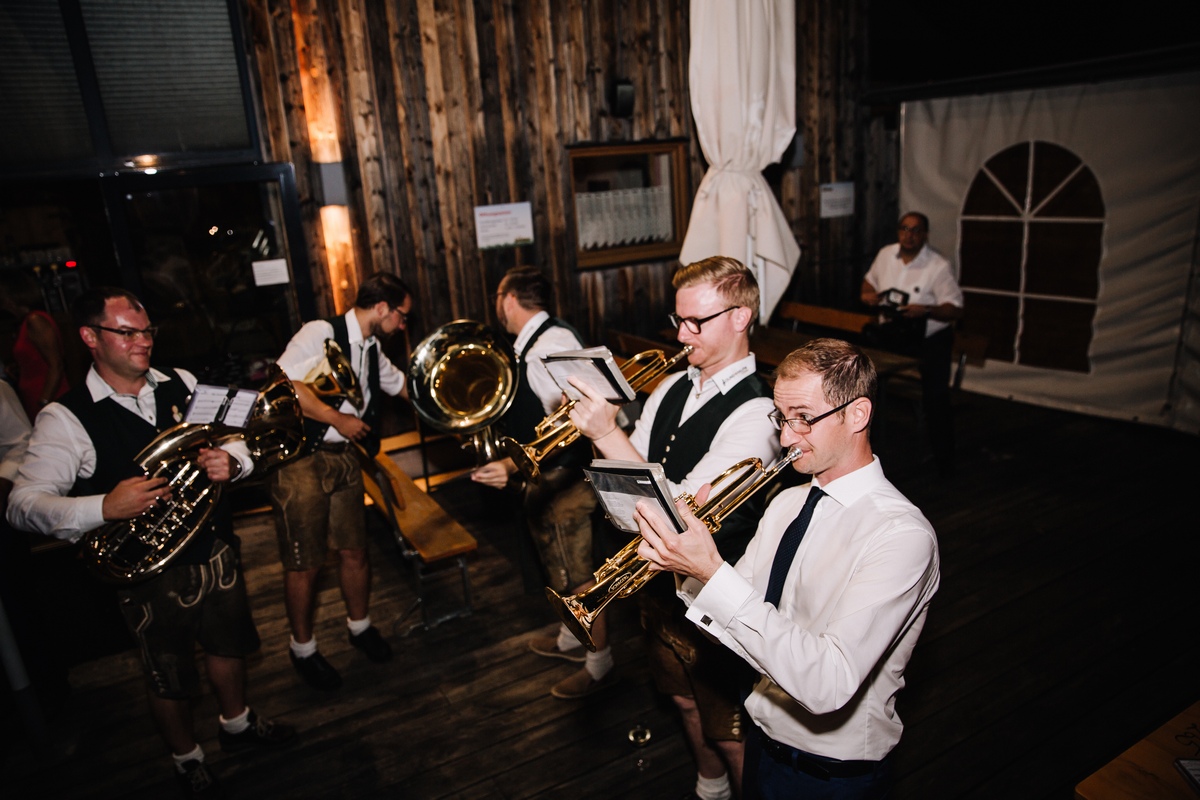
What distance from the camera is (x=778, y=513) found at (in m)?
2.33

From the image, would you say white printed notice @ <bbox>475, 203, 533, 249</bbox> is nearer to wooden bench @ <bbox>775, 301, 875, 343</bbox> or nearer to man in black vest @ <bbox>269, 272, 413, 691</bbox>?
man in black vest @ <bbox>269, 272, 413, 691</bbox>

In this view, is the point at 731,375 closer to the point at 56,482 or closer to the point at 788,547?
the point at 788,547

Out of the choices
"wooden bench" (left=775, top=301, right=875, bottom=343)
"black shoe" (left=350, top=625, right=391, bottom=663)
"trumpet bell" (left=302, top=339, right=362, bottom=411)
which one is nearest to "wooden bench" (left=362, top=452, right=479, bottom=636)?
"black shoe" (left=350, top=625, right=391, bottom=663)

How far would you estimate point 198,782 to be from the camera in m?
3.43

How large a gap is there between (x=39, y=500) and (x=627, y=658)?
2880 mm

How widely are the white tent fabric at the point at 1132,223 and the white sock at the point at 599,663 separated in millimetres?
5933

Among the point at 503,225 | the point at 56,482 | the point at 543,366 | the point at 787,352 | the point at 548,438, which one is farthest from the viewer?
the point at 503,225

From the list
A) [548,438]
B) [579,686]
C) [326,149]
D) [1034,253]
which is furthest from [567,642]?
[1034,253]

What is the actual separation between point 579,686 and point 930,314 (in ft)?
13.8

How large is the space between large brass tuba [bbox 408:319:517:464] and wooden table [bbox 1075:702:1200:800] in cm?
285

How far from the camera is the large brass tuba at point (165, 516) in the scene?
3033 millimetres

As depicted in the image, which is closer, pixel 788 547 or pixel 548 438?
pixel 788 547

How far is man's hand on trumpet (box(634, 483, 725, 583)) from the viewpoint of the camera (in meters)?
1.93

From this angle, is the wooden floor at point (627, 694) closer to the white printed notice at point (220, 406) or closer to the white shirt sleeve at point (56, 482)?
the white shirt sleeve at point (56, 482)
